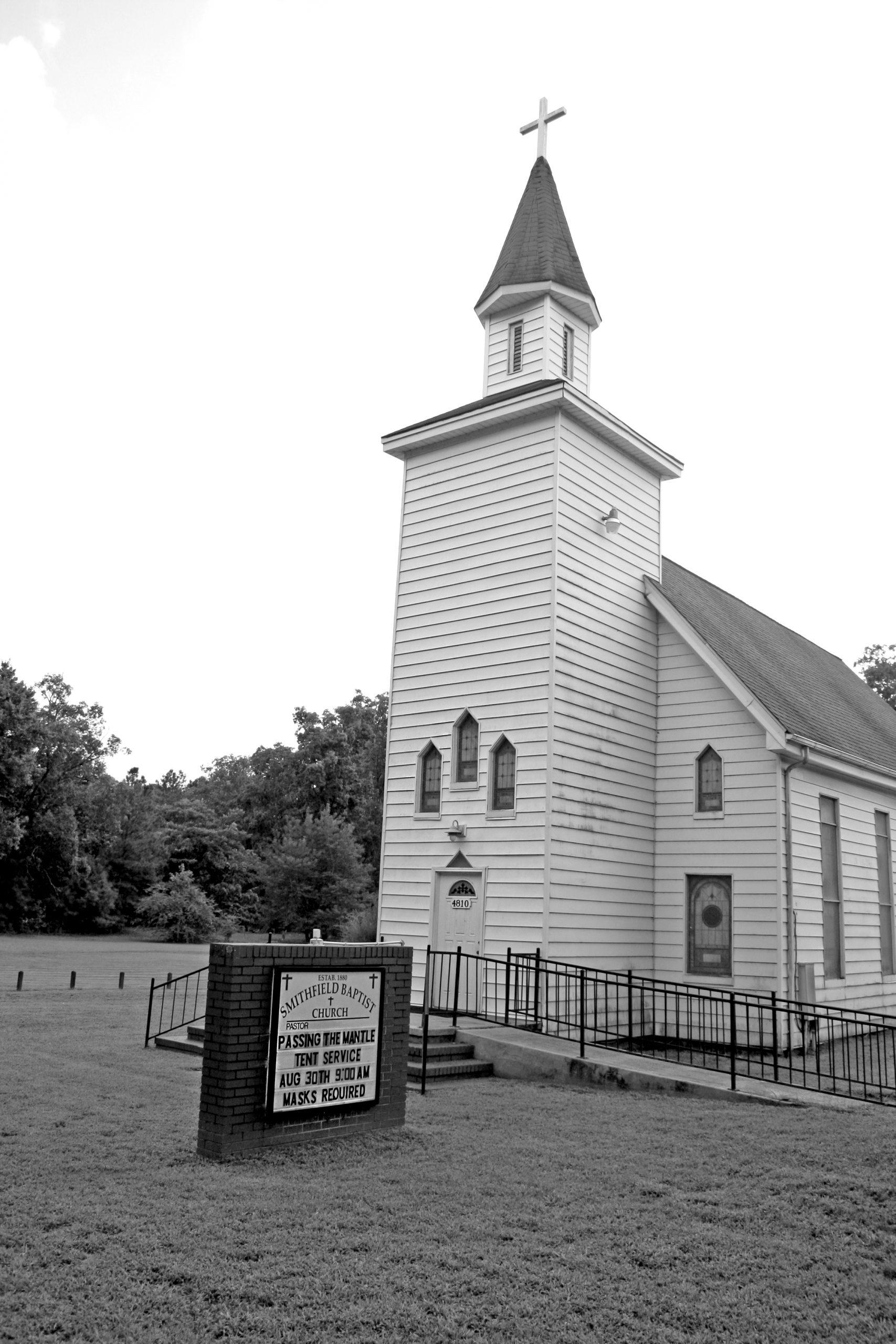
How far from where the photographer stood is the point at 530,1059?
12688 mm

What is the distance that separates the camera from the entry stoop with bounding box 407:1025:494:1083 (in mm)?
12375

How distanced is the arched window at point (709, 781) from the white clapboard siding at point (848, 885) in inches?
46.6

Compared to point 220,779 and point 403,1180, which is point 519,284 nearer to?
point 403,1180

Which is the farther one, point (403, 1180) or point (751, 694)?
point (751, 694)

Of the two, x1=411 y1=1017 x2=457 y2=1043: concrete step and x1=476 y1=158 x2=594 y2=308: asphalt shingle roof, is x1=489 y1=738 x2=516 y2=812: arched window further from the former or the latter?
x1=476 y1=158 x2=594 y2=308: asphalt shingle roof

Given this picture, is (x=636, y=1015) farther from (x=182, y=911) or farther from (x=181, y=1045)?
(x=182, y=911)

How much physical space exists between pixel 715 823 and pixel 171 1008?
9.50 metres

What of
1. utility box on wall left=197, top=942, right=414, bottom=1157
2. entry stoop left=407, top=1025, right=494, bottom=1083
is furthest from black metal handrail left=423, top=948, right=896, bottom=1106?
utility box on wall left=197, top=942, right=414, bottom=1157

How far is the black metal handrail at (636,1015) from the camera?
1419 centimetres

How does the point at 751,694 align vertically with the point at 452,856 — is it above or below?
above

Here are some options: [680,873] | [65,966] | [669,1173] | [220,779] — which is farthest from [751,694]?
[220,779]

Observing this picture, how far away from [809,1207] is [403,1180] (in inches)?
107

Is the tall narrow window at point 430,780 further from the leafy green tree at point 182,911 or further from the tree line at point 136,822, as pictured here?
the leafy green tree at point 182,911

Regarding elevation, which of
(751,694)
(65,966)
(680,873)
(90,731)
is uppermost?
(90,731)
